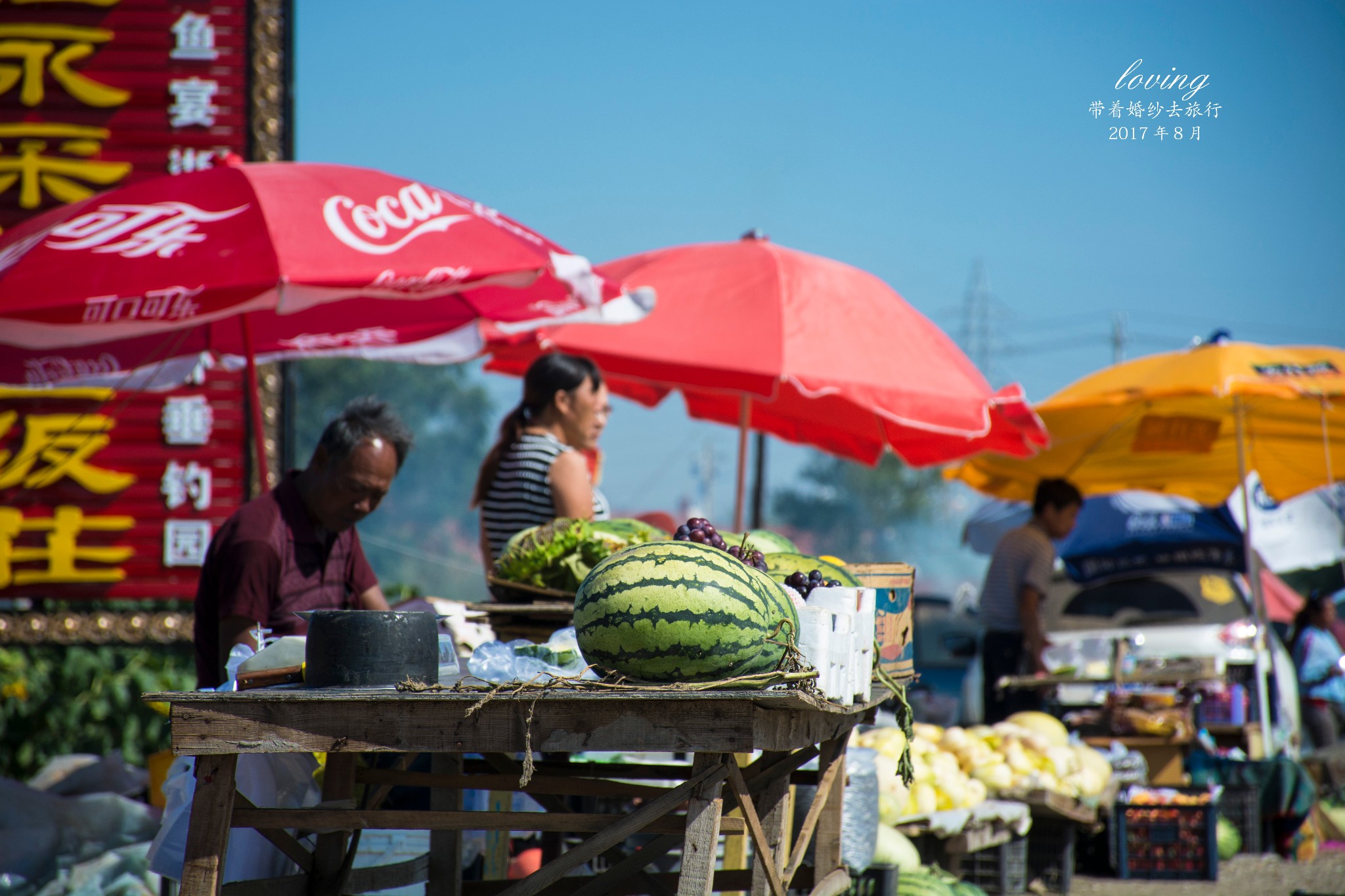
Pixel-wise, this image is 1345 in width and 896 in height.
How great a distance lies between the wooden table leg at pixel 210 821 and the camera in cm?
214

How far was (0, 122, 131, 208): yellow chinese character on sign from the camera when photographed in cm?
741

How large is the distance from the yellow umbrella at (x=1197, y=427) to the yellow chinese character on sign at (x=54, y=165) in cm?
643

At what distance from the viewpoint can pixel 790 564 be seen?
10.4ft

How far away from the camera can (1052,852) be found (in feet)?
20.5

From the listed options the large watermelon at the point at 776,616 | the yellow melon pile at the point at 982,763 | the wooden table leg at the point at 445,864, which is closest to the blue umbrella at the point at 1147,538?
the yellow melon pile at the point at 982,763

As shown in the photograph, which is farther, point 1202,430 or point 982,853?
point 1202,430

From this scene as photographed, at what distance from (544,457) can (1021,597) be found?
422 cm

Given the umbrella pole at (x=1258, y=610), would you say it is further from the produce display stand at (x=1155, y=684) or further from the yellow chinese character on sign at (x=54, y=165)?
the yellow chinese character on sign at (x=54, y=165)

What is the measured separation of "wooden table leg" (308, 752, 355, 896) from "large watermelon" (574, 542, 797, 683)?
1.11 meters

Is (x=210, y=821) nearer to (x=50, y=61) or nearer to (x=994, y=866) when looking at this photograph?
(x=994, y=866)

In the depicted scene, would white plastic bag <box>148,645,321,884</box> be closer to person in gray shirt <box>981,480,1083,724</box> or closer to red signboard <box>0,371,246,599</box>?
red signboard <box>0,371,246,599</box>

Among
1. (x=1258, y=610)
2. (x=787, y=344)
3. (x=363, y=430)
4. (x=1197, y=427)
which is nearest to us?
(x=363, y=430)

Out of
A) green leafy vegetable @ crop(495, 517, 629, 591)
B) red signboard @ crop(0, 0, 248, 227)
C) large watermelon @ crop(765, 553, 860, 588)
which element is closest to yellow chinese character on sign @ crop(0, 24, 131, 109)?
red signboard @ crop(0, 0, 248, 227)

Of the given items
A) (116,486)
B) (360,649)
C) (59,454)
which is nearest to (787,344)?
(360,649)
